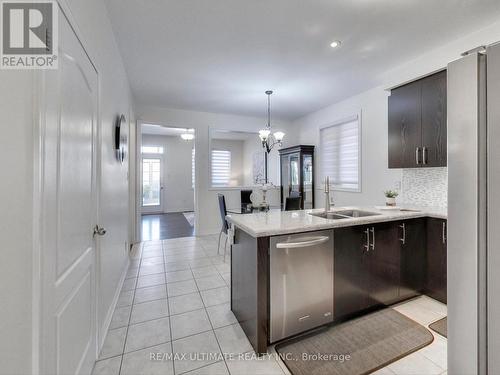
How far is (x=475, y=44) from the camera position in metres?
2.42

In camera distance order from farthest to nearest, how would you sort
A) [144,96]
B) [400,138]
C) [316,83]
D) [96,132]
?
[144,96] < [316,83] < [400,138] < [96,132]

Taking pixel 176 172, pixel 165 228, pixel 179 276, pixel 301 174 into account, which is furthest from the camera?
pixel 176 172

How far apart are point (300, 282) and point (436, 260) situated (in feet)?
5.41

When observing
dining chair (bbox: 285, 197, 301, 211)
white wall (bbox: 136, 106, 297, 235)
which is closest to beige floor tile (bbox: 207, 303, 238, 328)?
dining chair (bbox: 285, 197, 301, 211)

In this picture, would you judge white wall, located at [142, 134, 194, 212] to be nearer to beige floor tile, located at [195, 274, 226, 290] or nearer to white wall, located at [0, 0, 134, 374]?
beige floor tile, located at [195, 274, 226, 290]

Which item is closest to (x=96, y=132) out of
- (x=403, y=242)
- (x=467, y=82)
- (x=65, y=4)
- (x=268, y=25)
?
(x=65, y=4)

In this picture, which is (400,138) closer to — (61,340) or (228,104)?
(228,104)

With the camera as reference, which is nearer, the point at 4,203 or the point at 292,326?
the point at 4,203

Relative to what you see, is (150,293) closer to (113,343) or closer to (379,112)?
(113,343)

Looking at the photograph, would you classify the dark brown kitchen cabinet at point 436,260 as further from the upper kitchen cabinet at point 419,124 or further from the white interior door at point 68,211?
the white interior door at point 68,211

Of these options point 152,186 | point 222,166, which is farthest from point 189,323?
point 152,186

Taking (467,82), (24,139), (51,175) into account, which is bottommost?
(51,175)

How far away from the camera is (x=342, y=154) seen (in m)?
4.70

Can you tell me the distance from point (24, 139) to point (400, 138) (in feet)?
11.6
